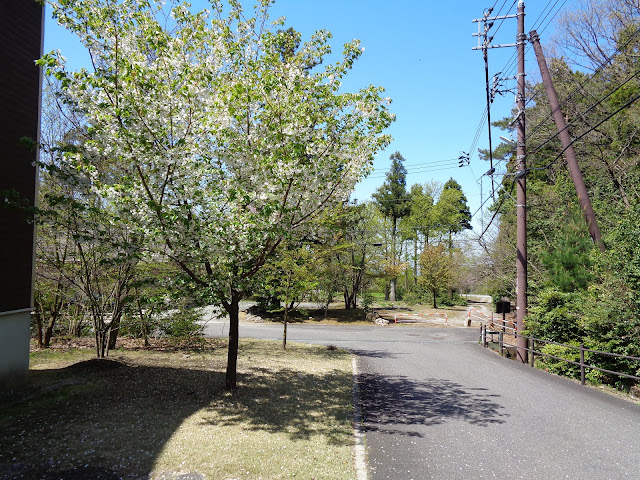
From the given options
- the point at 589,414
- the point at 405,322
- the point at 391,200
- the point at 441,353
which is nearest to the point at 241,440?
the point at 589,414

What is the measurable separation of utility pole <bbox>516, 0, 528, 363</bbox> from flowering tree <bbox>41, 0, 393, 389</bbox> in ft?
28.6

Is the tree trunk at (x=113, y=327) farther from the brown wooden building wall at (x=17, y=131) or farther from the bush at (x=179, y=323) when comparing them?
the brown wooden building wall at (x=17, y=131)

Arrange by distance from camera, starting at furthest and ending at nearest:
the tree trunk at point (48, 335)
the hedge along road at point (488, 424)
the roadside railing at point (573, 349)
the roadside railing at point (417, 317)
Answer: the roadside railing at point (417, 317) < the tree trunk at point (48, 335) < the roadside railing at point (573, 349) < the hedge along road at point (488, 424)

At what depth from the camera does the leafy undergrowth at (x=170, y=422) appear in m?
4.89

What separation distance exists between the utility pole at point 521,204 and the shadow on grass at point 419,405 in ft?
17.5

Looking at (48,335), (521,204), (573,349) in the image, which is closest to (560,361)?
(573,349)

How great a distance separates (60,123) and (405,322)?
73.2 ft

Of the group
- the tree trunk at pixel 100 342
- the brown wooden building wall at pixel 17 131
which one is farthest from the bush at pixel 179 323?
the brown wooden building wall at pixel 17 131

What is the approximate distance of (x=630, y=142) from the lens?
18031 millimetres

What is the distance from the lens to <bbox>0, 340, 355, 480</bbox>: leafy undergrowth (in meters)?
4.89

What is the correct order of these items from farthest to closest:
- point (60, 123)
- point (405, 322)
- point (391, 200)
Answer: point (391, 200) → point (405, 322) → point (60, 123)

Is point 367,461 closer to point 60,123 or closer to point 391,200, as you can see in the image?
point 60,123

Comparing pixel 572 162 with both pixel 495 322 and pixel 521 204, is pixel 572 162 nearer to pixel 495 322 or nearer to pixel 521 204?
pixel 521 204

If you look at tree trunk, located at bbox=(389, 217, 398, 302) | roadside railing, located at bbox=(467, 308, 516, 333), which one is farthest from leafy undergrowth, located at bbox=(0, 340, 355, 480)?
tree trunk, located at bbox=(389, 217, 398, 302)
